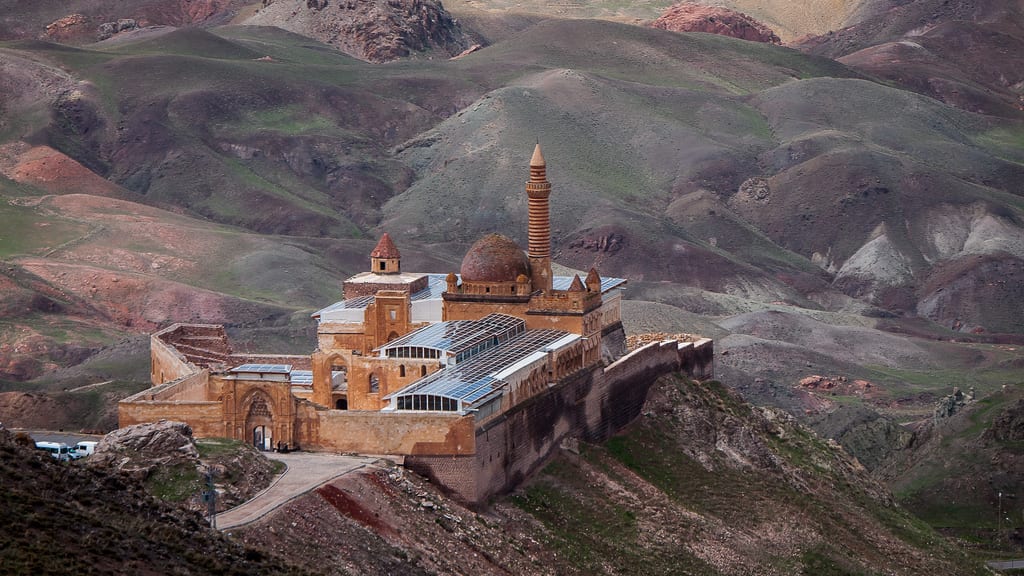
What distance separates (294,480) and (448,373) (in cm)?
1092

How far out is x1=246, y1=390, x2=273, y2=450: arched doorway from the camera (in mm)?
71188

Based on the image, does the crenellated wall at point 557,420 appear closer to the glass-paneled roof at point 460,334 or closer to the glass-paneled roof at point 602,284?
the glass-paneled roof at point 602,284

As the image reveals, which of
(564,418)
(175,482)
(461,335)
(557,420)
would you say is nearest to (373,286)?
(461,335)

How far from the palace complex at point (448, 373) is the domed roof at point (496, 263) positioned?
52mm

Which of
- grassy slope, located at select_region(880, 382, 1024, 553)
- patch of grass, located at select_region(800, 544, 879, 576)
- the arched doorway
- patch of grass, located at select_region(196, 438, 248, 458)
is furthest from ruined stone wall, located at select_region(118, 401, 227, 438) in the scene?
grassy slope, located at select_region(880, 382, 1024, 553)

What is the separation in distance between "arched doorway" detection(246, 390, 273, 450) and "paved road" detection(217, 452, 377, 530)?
4.42 ft

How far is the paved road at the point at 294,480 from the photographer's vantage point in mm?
61250

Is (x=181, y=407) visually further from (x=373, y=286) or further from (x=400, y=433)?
(x=373, y=286)

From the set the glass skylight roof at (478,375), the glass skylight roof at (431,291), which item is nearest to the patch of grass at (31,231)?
the glass skylight roof at (431,291)

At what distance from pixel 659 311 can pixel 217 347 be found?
66128 mm

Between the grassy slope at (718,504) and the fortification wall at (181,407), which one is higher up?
the fortification wall at (181,407)

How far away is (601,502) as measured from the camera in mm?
77812

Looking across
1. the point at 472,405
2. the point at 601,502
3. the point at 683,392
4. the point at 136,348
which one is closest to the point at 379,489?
the point at 472,405

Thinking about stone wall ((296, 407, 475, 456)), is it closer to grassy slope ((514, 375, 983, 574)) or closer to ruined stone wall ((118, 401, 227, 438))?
ruined stone wall ((118, 401, 227, 438))
